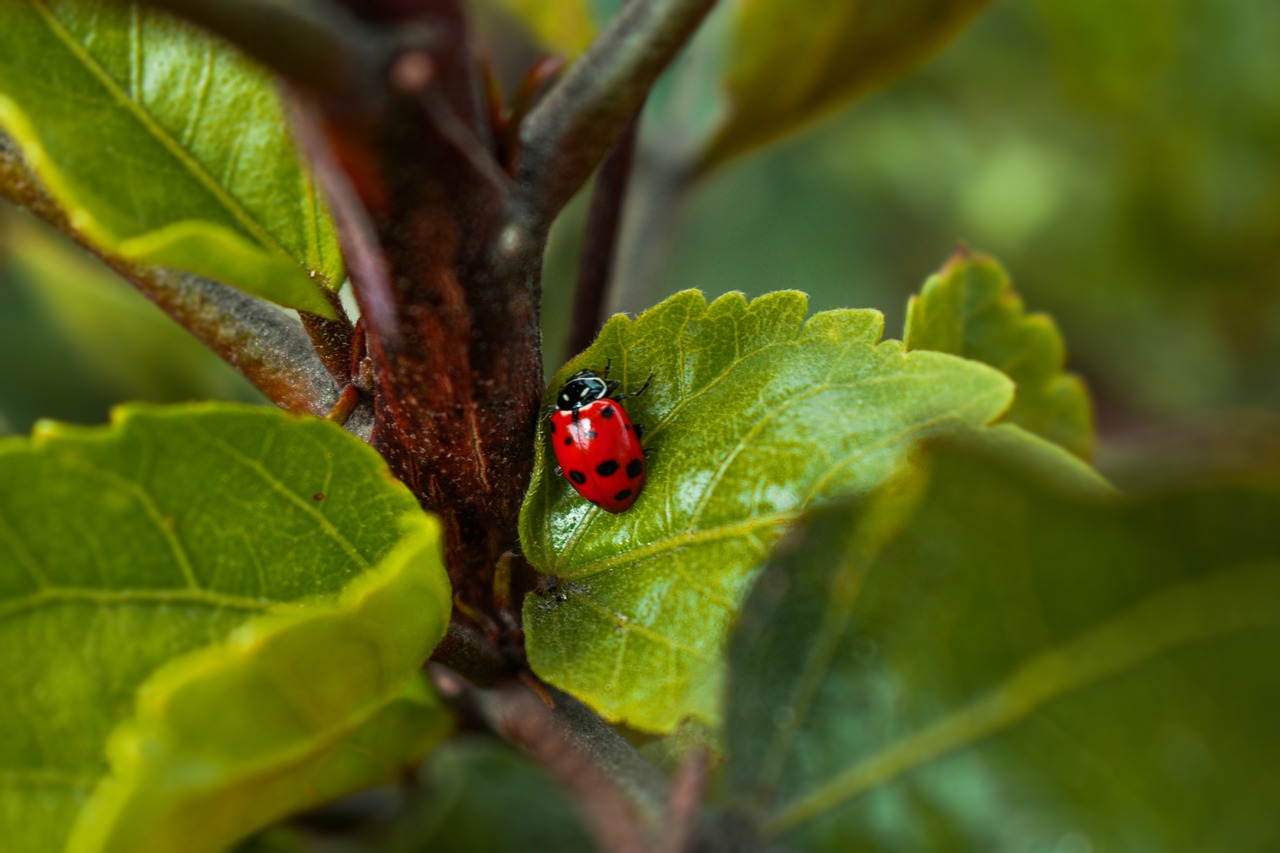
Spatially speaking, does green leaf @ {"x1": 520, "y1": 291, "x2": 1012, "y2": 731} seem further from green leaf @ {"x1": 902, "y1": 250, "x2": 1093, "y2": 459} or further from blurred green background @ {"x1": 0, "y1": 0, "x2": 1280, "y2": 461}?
blurred green background @ {"x1": 0, "y1": 0, "x2": 1280, "y2": 461}

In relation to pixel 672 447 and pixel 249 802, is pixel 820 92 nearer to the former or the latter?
pixel 672 447

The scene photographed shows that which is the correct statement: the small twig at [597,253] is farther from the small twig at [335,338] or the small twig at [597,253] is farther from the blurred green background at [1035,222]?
the blurred green background at [1035,222]

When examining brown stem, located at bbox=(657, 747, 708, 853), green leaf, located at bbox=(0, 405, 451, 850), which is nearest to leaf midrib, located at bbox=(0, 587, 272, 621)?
green leaf, located at bbox=(0, 405, 451, 850)

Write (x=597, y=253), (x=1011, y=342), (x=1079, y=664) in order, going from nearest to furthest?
(x=1079, y=664), (x=1011, y=342), (x=597, y=253)

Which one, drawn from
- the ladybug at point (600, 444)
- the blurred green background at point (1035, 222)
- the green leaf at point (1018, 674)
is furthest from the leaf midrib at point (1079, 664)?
the blurred green background at point (1035, 222)

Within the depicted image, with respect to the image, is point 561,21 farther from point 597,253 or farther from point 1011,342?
point 1011,342

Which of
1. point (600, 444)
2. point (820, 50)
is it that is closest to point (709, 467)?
point (600, 444)

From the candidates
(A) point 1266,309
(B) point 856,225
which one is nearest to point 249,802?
(A) point 1266,309
